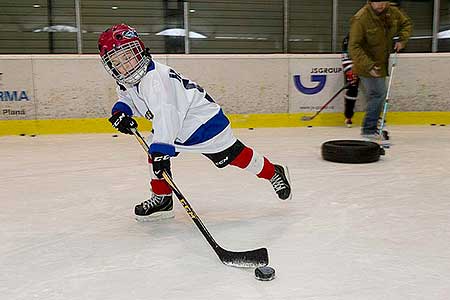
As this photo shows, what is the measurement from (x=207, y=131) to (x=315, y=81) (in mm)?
3298

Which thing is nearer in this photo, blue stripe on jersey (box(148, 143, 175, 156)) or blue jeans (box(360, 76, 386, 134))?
blue stripe on jersey (box(148, 143, 175, 156))

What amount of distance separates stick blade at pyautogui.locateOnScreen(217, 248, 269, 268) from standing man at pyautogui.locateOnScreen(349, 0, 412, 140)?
263 centimetres

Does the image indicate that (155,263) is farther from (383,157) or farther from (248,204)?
(383,157)

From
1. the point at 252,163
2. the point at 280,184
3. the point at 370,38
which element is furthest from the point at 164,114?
the point at 370,38

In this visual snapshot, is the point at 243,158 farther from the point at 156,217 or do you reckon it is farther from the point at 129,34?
Result: the point at 129,34

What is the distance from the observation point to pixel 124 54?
1.83 metres

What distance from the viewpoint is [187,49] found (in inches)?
239

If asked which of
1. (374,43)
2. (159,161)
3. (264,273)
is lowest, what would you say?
(264,273)

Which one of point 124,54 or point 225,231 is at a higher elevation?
point 124,54

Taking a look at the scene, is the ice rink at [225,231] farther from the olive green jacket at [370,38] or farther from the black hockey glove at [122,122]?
the olive green jacket at [370,38]

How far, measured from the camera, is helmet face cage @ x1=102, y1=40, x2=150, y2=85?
1834 millimetres

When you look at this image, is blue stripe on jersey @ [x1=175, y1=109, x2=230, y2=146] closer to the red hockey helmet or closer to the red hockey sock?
the red hockey sock

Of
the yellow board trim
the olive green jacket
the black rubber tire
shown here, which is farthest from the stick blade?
the yellow board trim

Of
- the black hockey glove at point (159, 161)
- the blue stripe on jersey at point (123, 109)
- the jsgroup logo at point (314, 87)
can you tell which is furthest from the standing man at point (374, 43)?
the black hockey glove at point (159, 161)
